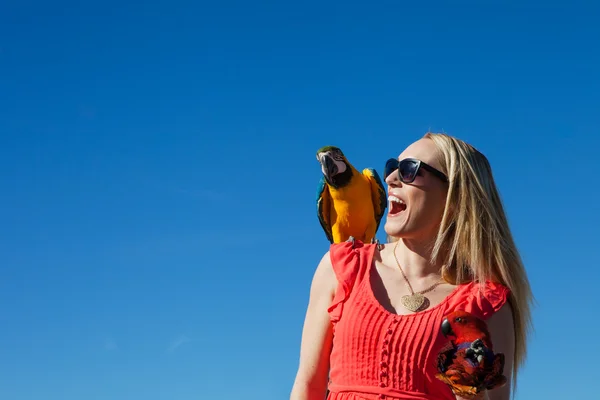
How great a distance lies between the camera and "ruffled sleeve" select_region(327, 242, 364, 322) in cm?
394

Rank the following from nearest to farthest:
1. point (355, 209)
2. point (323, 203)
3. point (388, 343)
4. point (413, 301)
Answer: point (388, 343)
point (413, 301)
point (355, 209)
point (323, 203)

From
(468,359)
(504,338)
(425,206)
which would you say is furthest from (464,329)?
(425,206)

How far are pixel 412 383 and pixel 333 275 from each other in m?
0.73

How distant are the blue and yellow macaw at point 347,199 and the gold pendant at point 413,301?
6.39m

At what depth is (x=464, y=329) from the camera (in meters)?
2.71

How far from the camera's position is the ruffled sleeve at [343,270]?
394cm

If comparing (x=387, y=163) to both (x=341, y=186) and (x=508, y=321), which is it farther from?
(x=341, y=186)

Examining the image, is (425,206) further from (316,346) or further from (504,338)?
(316,346)

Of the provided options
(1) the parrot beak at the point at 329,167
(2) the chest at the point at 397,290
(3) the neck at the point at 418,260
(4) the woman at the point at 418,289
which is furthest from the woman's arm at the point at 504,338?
(1) the parrot beak at the point at 329,167

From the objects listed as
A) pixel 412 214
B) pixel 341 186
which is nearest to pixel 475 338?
pixel 412 214

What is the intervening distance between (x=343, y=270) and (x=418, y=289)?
1.30 feet

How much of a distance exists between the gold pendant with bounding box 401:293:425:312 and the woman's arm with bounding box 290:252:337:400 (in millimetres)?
392

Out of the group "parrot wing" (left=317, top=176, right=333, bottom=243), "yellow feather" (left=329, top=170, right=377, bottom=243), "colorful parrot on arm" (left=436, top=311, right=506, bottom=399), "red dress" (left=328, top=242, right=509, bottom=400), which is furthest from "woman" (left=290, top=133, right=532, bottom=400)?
"parrot wing" (left=317, top=176, right=333, bottom=243)

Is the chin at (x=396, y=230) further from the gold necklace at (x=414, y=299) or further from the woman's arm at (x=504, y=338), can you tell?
the woman's arm at (x=504, y=338)
